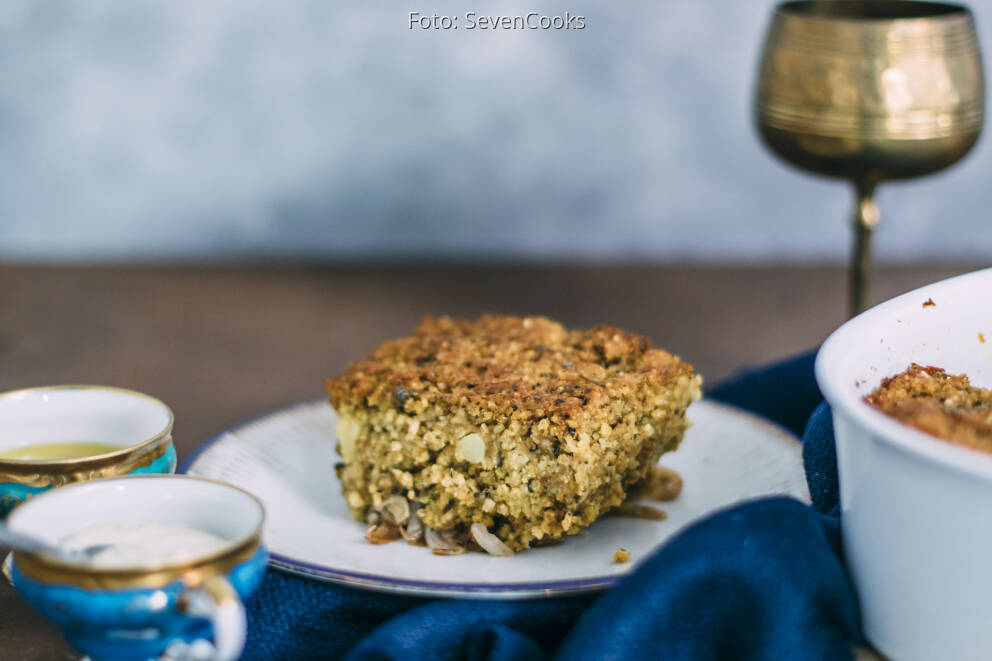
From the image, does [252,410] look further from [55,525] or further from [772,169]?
[772,169]

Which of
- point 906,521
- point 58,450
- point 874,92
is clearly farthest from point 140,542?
point 874,92

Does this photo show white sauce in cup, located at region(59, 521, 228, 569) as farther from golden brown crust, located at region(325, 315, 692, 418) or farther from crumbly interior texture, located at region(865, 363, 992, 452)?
crumbly interior texture, located at region(865, 363, 992, 452)

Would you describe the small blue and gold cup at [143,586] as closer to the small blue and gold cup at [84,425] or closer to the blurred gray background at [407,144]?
the small blue and gold cup at [84,425]

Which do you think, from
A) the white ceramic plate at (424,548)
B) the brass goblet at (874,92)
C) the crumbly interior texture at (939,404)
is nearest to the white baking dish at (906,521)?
the crumbly interior texture at (939,404)

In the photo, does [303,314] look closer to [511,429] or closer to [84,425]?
[84,425]

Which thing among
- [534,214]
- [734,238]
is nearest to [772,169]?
[734,238]

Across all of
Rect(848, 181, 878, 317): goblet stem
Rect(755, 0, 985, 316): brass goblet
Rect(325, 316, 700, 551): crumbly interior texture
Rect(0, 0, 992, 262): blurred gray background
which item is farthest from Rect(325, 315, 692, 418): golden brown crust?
Rect(0, 0, 992, 262): blurred gray background
